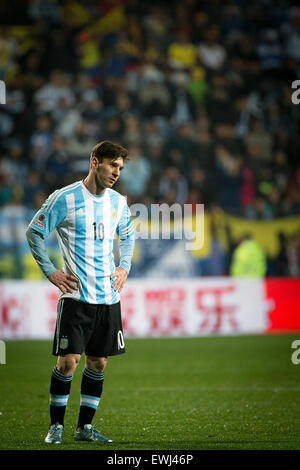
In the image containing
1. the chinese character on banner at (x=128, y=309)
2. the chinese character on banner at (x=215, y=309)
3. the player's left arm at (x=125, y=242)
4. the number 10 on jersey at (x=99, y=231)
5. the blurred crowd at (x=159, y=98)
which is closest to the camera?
the number 10 on jersey at (x=99, y=231)

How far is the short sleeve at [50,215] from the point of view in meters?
5.24

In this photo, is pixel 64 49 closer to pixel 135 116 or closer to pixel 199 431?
pixel 135 116

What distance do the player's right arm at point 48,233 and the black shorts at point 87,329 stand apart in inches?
5.2

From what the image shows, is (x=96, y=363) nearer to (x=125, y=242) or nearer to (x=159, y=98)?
(x=125, y=242)

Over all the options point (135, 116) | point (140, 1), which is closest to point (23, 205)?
point (135, 116)

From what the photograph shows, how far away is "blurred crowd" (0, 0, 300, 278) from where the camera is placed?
15.5 m

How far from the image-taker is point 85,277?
17.4 ft

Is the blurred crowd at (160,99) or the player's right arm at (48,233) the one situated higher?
the blurred crowd at (160,99)

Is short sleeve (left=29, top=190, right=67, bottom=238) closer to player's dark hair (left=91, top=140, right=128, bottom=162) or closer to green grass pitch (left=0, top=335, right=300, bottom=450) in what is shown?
player's dark hair (left=91, top=140, right=128, bottom=162)

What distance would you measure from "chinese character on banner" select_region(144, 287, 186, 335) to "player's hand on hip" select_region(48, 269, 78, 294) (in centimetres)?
834

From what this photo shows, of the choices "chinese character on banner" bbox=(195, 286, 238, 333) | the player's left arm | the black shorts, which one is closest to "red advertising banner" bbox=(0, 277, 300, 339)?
"chinese character on banner" bbox=(195, 286, 238, 333)

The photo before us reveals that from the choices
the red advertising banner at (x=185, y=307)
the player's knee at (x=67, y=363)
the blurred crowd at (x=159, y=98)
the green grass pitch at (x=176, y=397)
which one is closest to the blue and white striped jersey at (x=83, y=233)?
the player's knee at (x=67, y=363)

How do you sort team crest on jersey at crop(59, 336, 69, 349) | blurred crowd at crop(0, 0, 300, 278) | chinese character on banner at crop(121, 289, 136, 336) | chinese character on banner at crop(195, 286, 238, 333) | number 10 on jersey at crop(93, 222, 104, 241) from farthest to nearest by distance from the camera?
blurred crowd at crop(0, 0, 300, 278) → chinese character on banner at crop(195, 286, 238, 333) → chinese character on banner at crop(121, 289, 136, 336) → number 10 on jersey at crop(93, 222, 104, 241) → team crest on jersey at crop(59, 336, 69, 349)

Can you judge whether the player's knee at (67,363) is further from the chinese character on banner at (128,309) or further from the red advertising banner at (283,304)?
the red advertising banner at (283,304)
